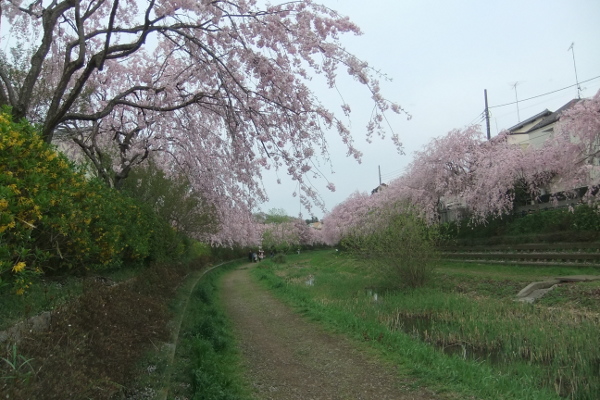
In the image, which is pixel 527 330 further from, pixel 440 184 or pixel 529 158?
pixel 440 184

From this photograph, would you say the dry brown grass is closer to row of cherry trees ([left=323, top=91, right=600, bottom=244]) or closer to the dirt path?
the dirt path

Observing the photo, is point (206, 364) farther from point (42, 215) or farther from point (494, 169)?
point (494, 169)

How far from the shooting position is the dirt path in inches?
242

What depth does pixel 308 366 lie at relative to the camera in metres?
7.54

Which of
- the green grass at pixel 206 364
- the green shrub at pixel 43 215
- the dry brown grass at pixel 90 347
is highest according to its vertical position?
the green shrub at pixel 43 215

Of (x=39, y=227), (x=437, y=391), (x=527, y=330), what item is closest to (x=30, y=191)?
(x=39, y=227)

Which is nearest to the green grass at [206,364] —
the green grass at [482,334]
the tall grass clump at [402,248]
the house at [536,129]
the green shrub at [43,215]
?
the green shrub at [43,215]

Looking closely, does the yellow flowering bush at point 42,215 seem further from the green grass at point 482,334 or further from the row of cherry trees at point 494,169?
the row of cherry trees at point 494,169

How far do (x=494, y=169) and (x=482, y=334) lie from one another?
58.3 feet

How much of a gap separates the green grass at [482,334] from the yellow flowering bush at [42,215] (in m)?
4.95

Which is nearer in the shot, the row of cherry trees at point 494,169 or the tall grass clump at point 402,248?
the tall grass clump at point 402,248

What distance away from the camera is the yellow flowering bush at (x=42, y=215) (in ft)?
12.1

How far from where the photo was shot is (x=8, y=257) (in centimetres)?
349

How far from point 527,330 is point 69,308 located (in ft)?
26.6
